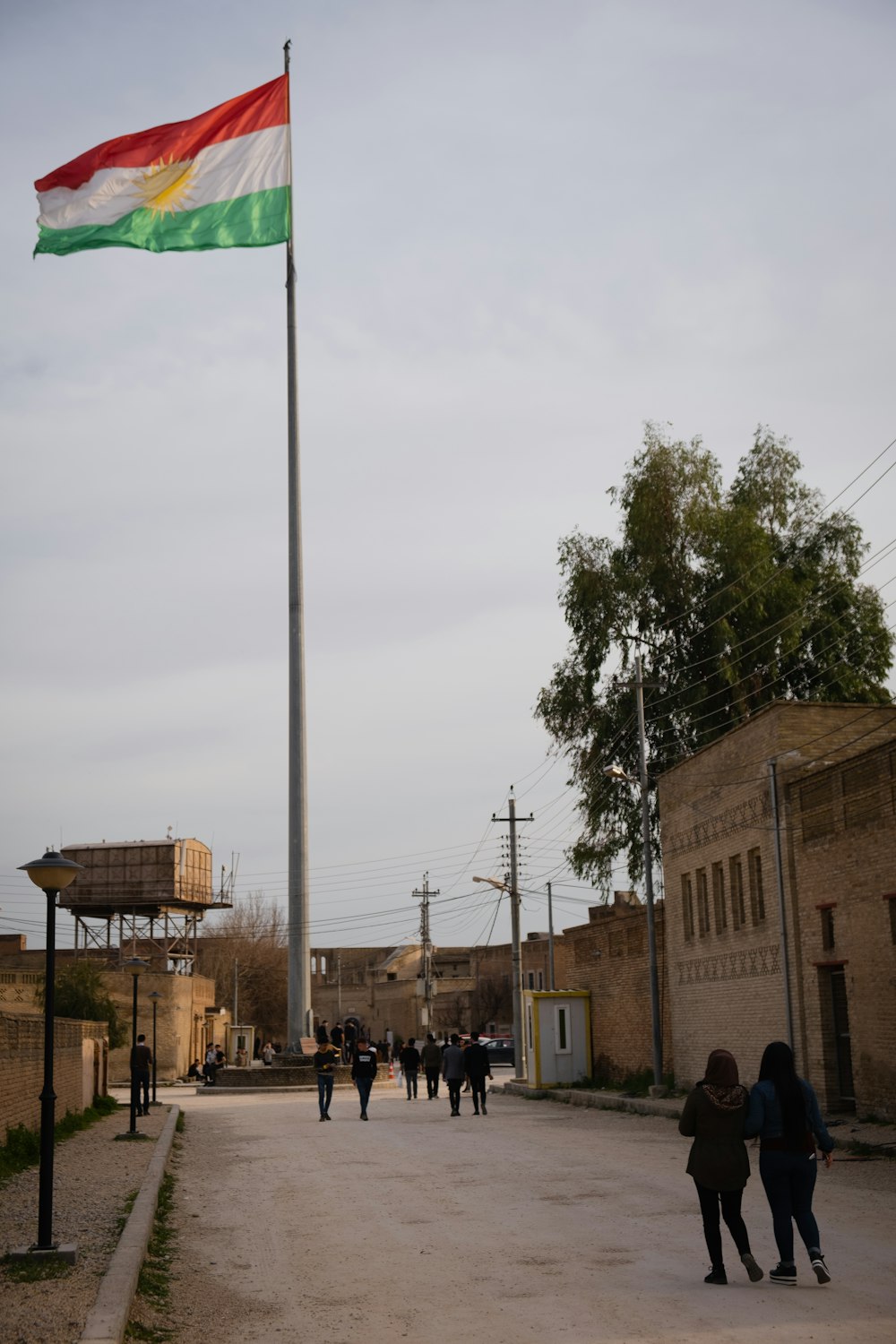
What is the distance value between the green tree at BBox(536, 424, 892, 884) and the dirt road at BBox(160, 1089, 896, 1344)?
17729 millimetres

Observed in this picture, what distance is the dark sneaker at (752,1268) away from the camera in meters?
9.58

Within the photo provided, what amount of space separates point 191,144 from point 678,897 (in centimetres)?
2009

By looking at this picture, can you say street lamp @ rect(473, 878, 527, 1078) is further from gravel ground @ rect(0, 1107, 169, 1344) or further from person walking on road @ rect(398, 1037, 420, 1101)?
gravel ground @ rect(0, 1107, 169, 1344)

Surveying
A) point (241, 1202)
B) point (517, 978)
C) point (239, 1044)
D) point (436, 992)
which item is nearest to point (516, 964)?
point (517, 978)

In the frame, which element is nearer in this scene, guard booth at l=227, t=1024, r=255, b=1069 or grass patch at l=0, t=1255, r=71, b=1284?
grass patch at l=0, t=1255, r=71, b=1284

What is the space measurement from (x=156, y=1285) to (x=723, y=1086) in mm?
4211

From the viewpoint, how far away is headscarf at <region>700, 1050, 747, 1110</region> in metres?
9.80

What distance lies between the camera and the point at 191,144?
1282 inches

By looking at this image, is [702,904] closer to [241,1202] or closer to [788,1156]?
[241,1202]

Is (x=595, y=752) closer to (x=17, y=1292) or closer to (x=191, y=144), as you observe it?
(x=191, y=144)

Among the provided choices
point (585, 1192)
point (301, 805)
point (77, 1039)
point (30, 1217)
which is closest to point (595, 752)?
point (301, 805)

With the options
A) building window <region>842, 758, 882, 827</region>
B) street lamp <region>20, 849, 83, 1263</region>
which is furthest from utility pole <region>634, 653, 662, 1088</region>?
street lamp <region>20, 849, 83, 1263</region>

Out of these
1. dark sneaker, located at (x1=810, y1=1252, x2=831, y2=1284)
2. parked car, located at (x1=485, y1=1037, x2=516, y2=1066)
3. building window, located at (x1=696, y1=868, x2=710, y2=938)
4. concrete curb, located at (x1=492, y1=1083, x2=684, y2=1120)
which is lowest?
parked car, located at (x1=485, y1=1037, x2=516, y2=1066)

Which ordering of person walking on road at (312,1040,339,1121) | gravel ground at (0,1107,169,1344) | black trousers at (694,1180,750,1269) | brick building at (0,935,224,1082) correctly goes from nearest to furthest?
gravel ground at (0,1107,169,1344), black trousers at (694,1180,750,1269), person walking on road at (312,1040,339,1121), brick building at (0,935,224,1082)
